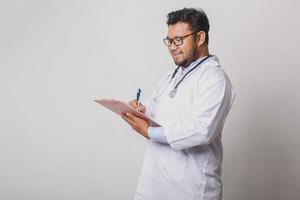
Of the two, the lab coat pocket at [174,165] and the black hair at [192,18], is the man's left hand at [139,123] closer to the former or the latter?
the lab coat pocket at [174,165]

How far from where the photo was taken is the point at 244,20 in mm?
2547

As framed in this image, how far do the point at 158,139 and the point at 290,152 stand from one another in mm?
1283

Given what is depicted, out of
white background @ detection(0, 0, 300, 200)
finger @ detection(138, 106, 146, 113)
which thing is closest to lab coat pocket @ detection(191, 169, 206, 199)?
finger @ detection(138, 106, 146, 113)

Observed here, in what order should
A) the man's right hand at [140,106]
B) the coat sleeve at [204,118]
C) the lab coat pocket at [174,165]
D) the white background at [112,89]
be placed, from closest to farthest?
the coat sleeve at [204,118] < the lab coat pocket at [174,165] < the man's right hand at [140,106] < the white background at [112,89]

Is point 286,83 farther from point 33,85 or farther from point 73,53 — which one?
point 33,85

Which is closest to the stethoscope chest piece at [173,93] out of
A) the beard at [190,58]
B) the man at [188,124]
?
the man at [188,124]

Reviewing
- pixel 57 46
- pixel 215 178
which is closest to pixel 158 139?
pixel 215 178

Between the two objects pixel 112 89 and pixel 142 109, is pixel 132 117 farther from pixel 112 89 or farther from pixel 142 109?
pixel 112 89

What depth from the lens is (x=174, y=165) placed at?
5.50 feet

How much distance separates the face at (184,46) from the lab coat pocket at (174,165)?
1.23ft

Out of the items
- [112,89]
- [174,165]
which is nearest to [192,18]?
[174,165]

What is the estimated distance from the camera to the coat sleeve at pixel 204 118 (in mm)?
1558

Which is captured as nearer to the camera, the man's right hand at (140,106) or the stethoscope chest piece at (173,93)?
the stethoscope chest piece at (173,93)

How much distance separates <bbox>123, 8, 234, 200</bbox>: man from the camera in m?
1.58
